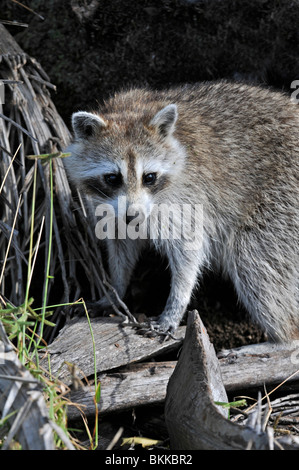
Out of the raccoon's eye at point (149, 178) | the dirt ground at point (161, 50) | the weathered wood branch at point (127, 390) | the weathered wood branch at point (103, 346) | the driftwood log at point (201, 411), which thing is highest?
the dirt ground at point (161, 50)

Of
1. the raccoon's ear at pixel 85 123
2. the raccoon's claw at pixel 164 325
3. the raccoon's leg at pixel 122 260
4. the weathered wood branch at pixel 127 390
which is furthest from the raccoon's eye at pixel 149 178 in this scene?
the weathered wood branch at pixel 127 390

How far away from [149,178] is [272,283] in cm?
133

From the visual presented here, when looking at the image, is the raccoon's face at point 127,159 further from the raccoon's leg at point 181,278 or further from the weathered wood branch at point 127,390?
the weathered wood branch at point 127,390

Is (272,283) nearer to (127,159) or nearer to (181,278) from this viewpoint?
(181,278)

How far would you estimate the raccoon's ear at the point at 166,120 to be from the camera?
415 cm

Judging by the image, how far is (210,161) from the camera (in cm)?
457

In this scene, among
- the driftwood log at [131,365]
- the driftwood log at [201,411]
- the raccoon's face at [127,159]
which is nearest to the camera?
the driftwood log at [201,411]

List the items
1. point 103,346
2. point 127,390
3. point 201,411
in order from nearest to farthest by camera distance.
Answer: point 201,411 → point 127,390 → point 103,346

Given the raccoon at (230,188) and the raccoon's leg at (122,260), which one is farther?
the raccoon's leg at (122,260)

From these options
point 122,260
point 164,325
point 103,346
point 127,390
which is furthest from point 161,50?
point 127,390

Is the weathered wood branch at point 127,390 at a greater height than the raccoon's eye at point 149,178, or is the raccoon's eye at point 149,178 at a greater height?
the raccoon's eye at point 149,178

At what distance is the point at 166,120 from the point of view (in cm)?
423

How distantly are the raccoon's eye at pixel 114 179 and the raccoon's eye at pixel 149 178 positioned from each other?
0.63ft
